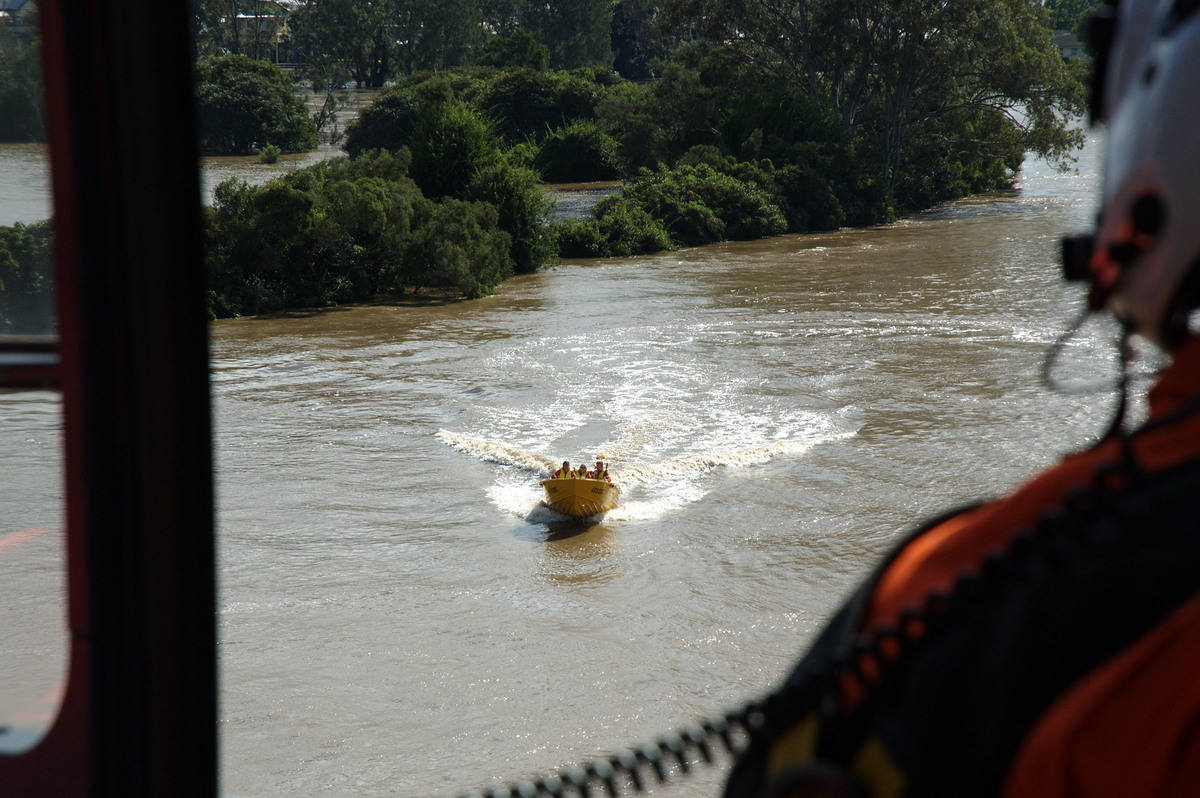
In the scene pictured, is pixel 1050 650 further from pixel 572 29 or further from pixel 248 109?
pixel 572 29

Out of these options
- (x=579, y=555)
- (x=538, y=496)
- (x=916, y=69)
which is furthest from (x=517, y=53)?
(x=579, y=555)

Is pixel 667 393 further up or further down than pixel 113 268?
further down

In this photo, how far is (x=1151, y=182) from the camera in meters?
0.94

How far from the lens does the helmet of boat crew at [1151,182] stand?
0.91 m

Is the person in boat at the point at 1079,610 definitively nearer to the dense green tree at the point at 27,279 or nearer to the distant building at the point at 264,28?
the dense green tree at the point at 27,279

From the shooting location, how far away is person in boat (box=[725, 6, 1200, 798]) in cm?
78

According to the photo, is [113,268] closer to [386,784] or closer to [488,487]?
[386,784]

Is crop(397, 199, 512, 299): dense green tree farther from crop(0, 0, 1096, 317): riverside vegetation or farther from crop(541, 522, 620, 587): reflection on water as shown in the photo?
crop(541, 522, 620, 587): reflection on water

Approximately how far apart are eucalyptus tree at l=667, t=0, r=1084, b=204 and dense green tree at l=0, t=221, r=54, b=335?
35.4m

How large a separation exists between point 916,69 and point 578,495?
27.2 m

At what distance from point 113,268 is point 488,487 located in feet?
43.3

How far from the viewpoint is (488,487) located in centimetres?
1451

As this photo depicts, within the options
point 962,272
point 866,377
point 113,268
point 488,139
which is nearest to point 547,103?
point 488,139

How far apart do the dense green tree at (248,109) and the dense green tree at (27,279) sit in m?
42.7
